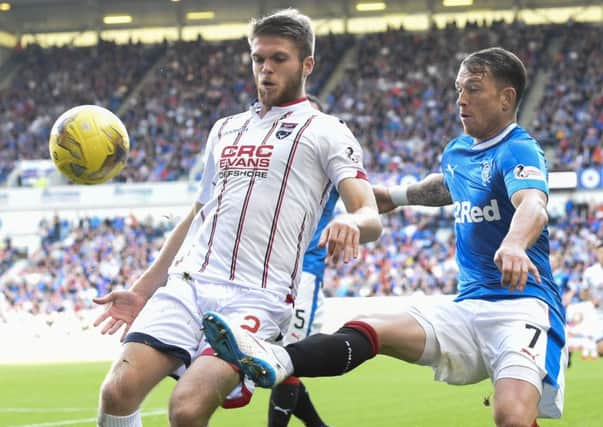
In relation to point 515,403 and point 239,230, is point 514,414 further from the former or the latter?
point 239,230

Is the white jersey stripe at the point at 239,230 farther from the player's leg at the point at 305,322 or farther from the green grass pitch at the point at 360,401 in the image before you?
the green grass pitch at the point at 360,401

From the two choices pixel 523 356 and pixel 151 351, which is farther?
pixel 523 356

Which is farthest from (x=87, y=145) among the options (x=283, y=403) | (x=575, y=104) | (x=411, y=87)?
(x=411, y=87)

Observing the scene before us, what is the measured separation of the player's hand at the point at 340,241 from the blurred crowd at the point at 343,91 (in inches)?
1015

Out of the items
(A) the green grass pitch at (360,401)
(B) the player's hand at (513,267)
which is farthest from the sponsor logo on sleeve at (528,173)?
(A) the green grass pitch at (360,401)

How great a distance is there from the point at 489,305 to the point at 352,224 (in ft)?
4.53

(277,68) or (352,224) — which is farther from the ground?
(277,68)

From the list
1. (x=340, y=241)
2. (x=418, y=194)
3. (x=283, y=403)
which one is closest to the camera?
(x=340, y=241)

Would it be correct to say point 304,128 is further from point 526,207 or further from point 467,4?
point 467,4

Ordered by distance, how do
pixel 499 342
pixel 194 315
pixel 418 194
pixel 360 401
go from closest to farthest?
pixel 194 315, pixel 499 342, pixel 418 194, pixel 360 401

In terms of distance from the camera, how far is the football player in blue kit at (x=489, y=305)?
15.0 feet

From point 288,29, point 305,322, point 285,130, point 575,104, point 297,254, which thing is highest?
point 288,29

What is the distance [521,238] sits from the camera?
434 cm

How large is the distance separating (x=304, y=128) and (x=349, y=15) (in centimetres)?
3792
